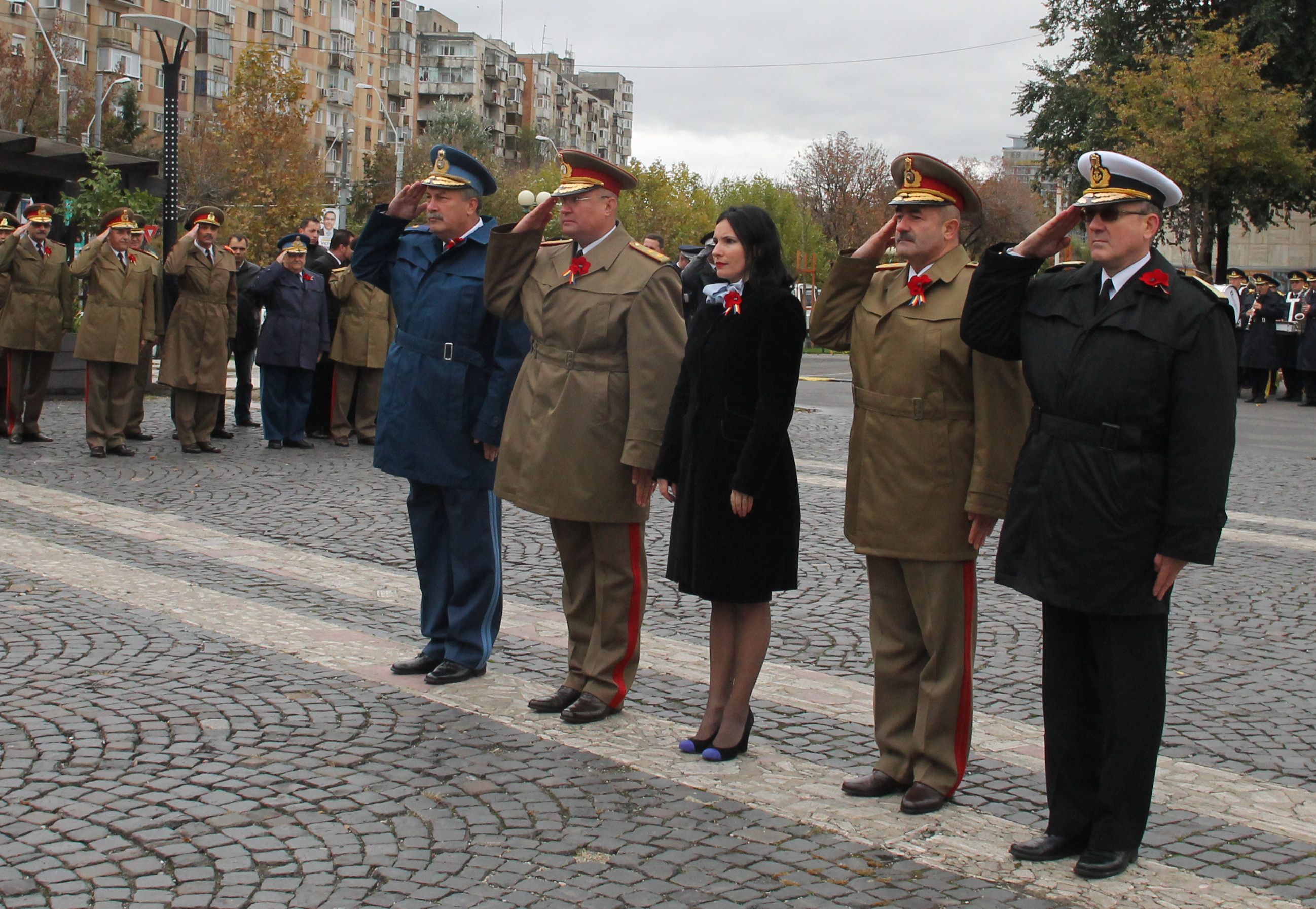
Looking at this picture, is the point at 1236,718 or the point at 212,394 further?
the point at 212,394

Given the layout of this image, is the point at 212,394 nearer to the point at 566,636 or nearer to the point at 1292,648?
the point at 566,636

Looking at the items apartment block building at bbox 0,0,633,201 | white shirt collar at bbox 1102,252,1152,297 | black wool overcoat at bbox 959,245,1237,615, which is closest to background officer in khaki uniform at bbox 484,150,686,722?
black wool overcoat at bbox 959,245,1237,615

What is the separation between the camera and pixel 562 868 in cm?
396

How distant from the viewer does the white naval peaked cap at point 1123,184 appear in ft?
13.1

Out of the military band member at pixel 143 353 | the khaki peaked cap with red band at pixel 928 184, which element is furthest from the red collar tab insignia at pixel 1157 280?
the military band member at pixel 143 353

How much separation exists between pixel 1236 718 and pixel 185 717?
4.05 meters

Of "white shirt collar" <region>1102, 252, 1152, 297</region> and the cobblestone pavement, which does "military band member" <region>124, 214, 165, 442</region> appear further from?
"white shirt collar" <region>1102, 252, 1152, 297</region>

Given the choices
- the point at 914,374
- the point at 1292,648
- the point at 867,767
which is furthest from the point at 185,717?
the point at 1292,648

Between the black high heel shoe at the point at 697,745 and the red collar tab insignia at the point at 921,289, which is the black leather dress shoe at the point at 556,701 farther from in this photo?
the red collar tab insignia at the point at 921,289

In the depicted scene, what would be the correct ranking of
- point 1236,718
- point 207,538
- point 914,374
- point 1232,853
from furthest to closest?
point 207,538 → point 1236,718 → point 914,374 → point 1232,853

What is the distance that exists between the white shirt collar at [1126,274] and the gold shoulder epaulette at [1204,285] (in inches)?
4.6

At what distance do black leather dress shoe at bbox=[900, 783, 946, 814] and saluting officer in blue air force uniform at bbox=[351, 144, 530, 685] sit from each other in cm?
210

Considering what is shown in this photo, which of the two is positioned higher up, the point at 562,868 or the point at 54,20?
the point at 54,20

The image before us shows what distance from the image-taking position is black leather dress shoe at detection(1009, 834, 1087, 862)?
4141mm
